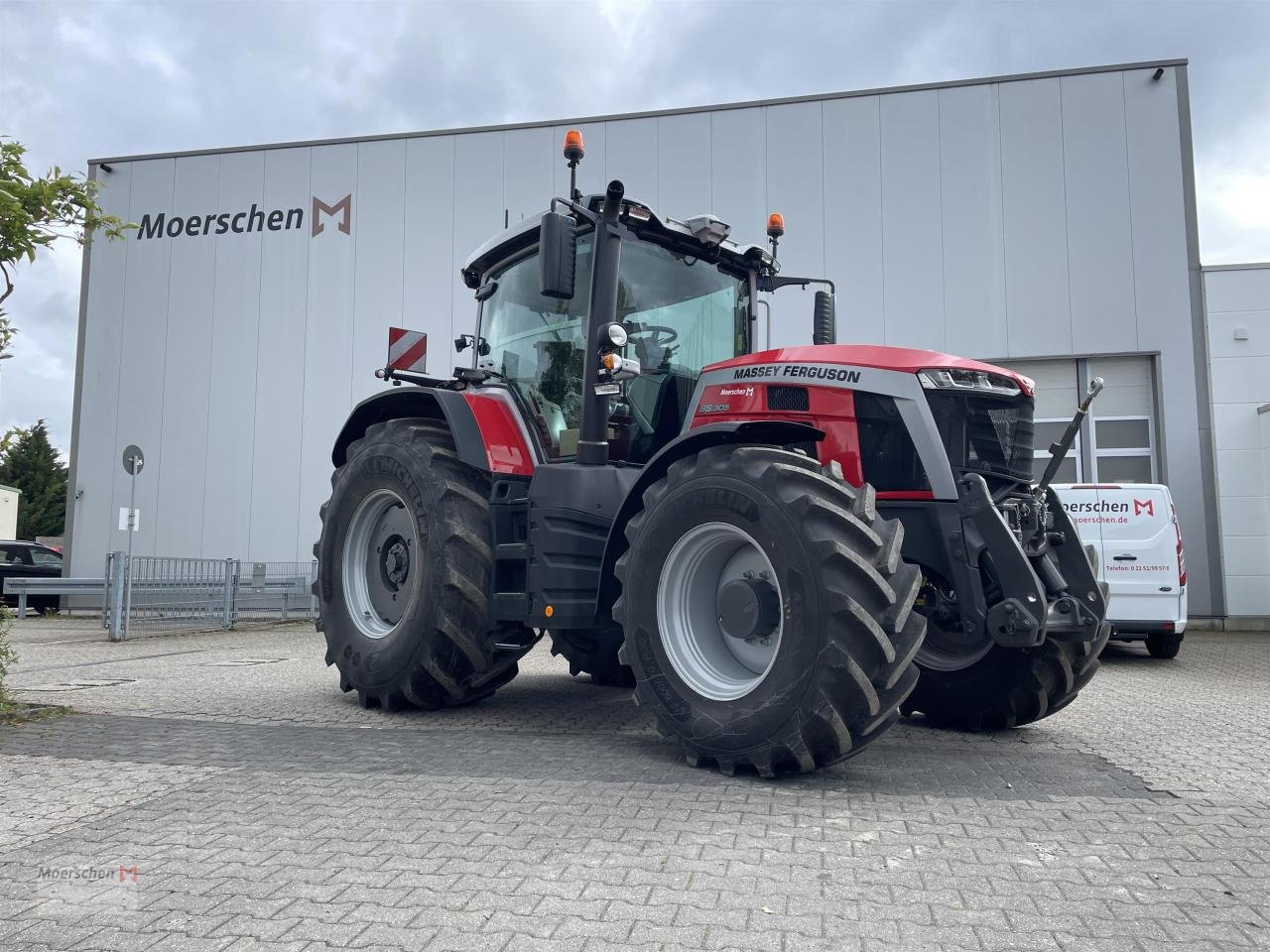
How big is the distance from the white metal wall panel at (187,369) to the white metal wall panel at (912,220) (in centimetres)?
1231

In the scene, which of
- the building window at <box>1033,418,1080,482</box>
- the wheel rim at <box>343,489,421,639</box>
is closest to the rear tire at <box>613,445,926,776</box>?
the wheel rim at <box>343,489,421,639</box>

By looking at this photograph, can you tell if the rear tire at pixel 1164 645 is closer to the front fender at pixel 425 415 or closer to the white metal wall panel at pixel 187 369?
the front fender at pixel 425 415

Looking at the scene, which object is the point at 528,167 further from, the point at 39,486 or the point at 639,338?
the point at 39,486

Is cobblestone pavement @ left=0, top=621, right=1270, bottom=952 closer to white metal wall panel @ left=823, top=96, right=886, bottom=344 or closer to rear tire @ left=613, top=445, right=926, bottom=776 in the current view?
rear tire @ left=613, top=445, right=926, bottom=776

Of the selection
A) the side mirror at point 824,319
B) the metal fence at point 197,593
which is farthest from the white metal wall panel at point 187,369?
the side mirror at point 824,319

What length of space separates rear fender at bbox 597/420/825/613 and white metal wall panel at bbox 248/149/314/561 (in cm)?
1303

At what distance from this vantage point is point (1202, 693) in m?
7.80

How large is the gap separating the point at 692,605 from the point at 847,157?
1295cm

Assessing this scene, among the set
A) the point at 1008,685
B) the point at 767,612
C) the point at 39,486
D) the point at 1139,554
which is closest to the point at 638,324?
the point at 767,612

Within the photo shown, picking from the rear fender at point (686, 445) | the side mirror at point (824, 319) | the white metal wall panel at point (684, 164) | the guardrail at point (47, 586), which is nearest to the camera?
the rear fender at point (686, 445)

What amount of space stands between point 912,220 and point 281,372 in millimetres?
11385

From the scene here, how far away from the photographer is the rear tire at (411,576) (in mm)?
5441

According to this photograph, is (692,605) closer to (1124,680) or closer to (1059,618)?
(1059,618)

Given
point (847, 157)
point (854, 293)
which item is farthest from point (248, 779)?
point (847, 157)
